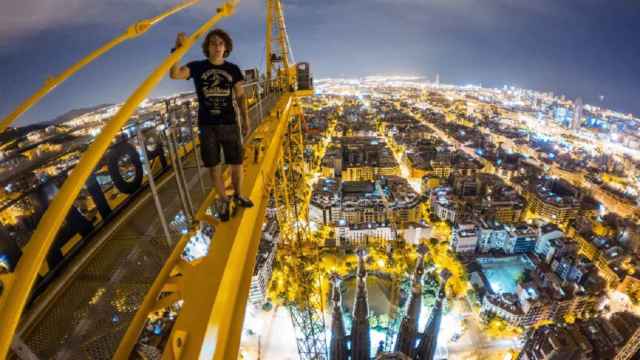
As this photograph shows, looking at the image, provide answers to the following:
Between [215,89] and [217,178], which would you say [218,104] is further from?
[217,178]

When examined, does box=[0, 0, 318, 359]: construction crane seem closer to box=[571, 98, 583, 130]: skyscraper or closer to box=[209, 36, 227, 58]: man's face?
box=[209, 36, 227, 58]: man's face

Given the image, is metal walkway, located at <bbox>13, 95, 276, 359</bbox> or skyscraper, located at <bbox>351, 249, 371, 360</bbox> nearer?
metal walkway, located at <bbox>13, 95, 276, 359</bbox>

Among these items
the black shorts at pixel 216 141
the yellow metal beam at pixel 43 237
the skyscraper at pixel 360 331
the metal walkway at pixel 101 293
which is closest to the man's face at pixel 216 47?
the black shorts at pixel 216 141

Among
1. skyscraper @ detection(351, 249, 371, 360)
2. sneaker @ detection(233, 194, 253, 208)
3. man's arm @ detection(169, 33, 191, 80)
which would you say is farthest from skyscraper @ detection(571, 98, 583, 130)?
man's arm @ detection(169, 33, 191, 80)

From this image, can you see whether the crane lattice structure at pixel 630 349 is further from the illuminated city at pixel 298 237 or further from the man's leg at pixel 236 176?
the man's leg at pixel 236 176

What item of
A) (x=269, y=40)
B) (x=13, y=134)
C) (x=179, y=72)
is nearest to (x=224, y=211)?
(x=179, y=72)

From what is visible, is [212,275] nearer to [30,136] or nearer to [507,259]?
[30,136]

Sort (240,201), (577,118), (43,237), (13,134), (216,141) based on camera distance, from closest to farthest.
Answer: (43,237)
(216,141)
(240,201)
(13,134)
(577,118)

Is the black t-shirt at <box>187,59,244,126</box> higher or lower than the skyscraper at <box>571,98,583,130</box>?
higher
